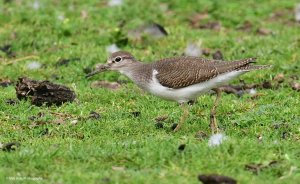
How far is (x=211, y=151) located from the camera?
8602mm

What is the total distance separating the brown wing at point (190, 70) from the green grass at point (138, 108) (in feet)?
2.25

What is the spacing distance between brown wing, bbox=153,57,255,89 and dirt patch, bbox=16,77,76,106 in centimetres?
194

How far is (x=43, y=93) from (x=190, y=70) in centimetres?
262

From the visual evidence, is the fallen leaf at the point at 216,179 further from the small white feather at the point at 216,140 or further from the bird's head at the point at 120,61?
the bird's head at the point at 120,61

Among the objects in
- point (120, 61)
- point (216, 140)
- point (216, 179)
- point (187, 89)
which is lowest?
point (216, 179)

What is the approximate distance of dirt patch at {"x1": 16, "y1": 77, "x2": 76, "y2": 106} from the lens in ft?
38.7

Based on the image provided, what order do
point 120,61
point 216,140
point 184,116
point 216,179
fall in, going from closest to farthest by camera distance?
point 216,179, point 216,140, point 184,116, point 120,61

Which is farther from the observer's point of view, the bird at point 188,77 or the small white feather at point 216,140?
the bird at point 188,77

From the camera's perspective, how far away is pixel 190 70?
1049 centimetres

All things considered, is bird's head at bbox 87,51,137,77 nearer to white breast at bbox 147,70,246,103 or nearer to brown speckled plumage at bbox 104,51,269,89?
brown speckled plumage at bbox 104,51,269,89

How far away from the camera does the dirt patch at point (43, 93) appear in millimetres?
11797

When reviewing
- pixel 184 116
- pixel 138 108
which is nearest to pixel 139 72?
pixel 184 116

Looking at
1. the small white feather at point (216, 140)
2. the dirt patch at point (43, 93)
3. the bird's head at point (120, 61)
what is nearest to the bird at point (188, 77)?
the bird's head at point (120, 61)

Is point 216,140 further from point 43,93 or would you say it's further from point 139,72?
point 43,93
